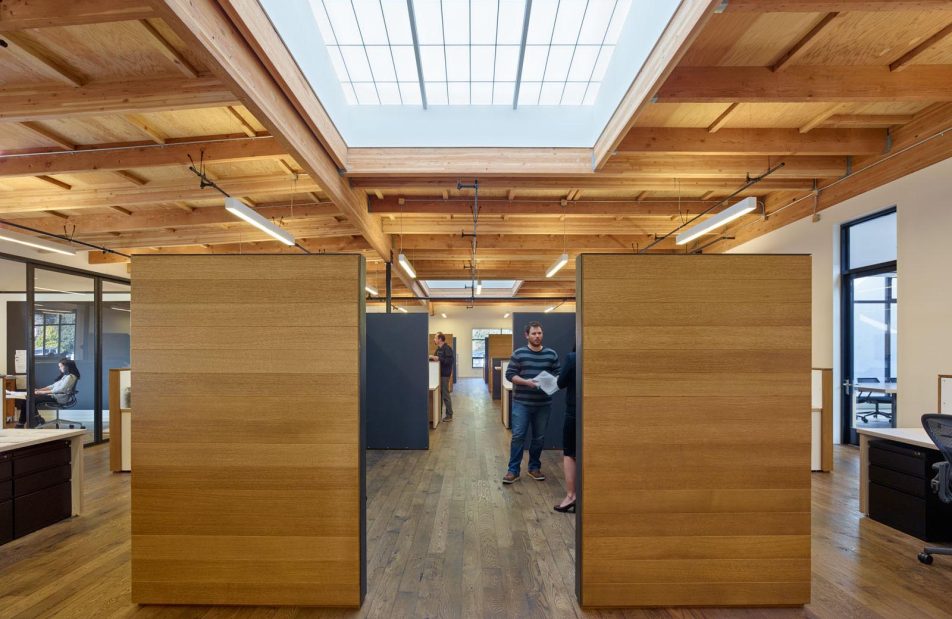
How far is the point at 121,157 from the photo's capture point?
457 centimetres

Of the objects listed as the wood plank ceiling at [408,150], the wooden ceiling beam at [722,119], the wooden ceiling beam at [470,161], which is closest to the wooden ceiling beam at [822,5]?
the wood plank ceiling at [408,150]

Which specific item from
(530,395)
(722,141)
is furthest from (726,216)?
(530,395)

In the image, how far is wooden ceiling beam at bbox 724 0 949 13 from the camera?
2524 mm

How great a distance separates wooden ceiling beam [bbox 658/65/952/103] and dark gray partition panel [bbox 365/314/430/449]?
→ 405cm

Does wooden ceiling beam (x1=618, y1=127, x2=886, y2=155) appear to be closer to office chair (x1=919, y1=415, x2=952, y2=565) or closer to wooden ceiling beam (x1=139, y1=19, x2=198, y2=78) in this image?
office chair (x1=919, y1=415, x2=952, y2=565)

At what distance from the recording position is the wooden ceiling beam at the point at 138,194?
5.45 metres

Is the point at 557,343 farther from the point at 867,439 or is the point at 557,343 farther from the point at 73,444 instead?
the point at 73,444

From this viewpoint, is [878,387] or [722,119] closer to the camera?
[722,119]

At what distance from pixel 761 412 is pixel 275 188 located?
5.17 meters

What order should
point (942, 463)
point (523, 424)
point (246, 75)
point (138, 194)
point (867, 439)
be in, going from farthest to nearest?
point (138, 194)
point (523, 424)
point (867, 439)
point (942, 463)
point (246, 75)

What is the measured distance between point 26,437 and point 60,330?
Answer: 423 centimetres

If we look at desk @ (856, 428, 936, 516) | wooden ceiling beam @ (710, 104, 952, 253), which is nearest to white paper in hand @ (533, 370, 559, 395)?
desk @ (856, 428, 936, 516)

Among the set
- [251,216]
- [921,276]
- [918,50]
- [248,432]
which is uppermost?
[918,50]

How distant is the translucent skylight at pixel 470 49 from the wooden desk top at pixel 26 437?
380 centimetres
